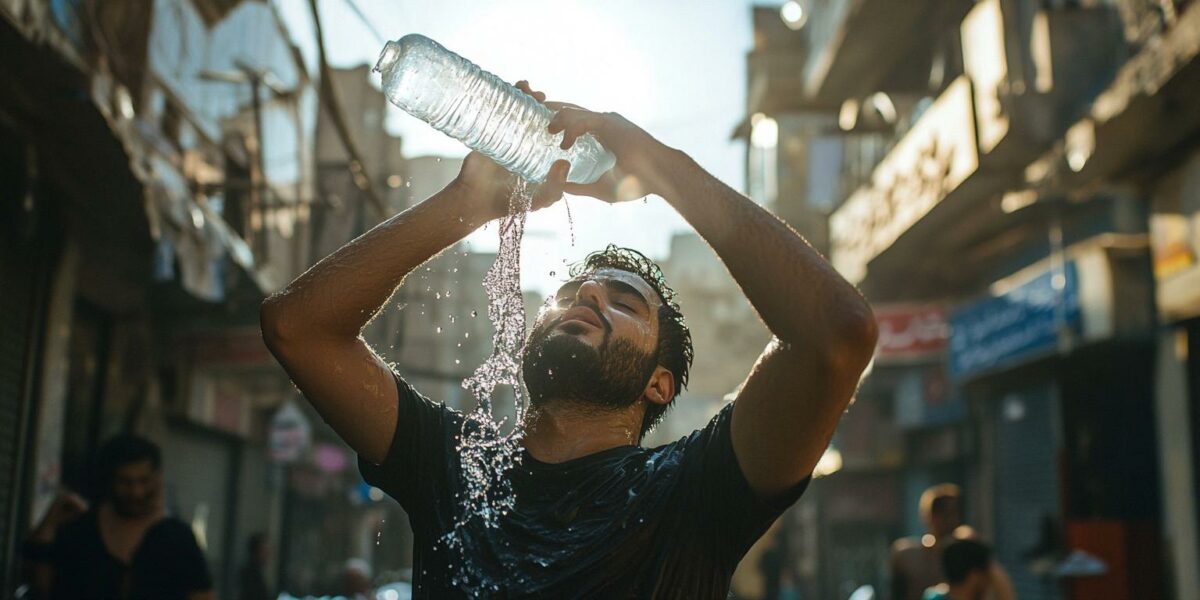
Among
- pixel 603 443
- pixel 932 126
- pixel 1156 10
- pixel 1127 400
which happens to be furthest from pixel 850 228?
pixel 603 443

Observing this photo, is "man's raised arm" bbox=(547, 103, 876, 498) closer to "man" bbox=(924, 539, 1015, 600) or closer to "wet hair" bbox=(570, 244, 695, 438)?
"wet hair" bbox=(570, 244, 695, 438)

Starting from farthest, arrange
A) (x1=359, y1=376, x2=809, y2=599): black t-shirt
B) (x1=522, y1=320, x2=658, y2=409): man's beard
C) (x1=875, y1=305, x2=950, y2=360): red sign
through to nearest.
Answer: (x1=875, y1=305, x2=950, y2=360): red sign < (x1=522, y1=320, x2=658, y2=409): man's beard < (x1=359, y1=376, x2=809, y2=599): black t-shirt

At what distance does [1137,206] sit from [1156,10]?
1.96 m

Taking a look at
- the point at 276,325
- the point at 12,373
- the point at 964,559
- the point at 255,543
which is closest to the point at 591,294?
the point at 276,325

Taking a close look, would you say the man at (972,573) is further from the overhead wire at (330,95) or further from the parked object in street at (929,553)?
the overhead wire at (330,95)

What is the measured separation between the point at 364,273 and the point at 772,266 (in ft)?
2.58

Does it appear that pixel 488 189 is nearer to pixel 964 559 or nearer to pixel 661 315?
pixel 661 315

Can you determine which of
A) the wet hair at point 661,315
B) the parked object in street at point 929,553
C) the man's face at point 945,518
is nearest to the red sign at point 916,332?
the parked object in street at point 929,553

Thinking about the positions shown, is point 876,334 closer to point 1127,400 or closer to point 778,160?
Result: point 1127,400

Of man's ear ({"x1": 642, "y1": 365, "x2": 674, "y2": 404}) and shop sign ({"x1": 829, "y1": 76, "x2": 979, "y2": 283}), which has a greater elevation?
shop sign ({"x1": 829, "y1": 76, "x2": 979, "y2": 283})

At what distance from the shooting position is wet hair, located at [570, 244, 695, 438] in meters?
2.55

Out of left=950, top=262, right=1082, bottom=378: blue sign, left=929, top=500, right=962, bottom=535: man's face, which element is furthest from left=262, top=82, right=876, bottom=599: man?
left=950, top=262, right=1082, bottom=378: blue sign

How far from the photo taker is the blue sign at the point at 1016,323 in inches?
405

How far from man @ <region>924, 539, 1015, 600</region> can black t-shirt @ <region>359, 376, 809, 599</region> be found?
175 inches
